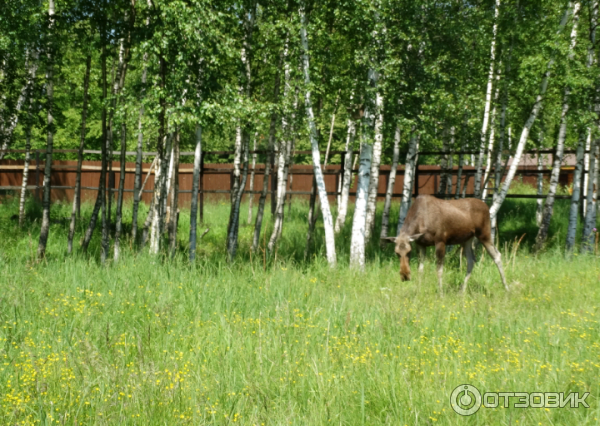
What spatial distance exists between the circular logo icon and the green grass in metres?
0.08

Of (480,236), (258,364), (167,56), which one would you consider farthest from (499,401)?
(167,56)

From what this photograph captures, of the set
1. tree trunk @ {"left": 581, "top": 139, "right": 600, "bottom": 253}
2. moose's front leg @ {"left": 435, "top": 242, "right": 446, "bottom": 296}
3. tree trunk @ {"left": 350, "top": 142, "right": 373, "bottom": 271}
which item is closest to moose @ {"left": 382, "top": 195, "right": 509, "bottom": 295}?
moose's front leg @ {"left": 435, "top": 242, "right": 446, "bottom": 296}

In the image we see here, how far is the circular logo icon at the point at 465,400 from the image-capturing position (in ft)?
14.4

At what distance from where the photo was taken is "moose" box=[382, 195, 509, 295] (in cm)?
988

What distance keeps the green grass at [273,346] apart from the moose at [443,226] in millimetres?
814

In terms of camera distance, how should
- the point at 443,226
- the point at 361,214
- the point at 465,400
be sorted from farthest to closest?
the point at 361,214 < the point at 443,226 < the point at 465,400

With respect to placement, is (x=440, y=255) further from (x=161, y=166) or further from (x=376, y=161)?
(x=161, y=166)

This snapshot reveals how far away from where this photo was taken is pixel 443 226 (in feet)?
32.9

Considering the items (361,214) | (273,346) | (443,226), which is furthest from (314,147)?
(273,346)

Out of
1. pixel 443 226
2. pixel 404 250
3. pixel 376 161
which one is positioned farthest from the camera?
pixel 376 161

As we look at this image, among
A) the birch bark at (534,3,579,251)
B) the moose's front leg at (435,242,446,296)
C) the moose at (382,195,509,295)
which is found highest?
the birch bark at (534,3,579,251)

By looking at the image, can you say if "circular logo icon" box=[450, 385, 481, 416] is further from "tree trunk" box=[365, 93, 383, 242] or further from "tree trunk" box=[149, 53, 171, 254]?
"tree trunk" box=[149, 53, 171, 254]

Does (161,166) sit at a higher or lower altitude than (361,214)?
higher

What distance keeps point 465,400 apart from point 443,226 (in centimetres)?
578
